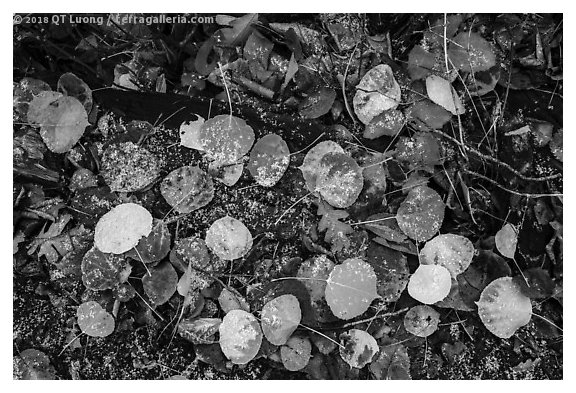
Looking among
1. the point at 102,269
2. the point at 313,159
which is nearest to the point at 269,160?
the point at 313,159

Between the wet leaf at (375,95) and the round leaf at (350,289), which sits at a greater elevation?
the wet leaf at (375,95)

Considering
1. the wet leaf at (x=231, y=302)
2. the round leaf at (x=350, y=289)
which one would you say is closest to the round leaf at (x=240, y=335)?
the wet leaf at (x=231, y=302)

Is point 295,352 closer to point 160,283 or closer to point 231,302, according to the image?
point 231,302

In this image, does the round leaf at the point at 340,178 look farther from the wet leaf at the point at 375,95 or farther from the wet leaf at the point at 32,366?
the wet leaf at the point at 32,366

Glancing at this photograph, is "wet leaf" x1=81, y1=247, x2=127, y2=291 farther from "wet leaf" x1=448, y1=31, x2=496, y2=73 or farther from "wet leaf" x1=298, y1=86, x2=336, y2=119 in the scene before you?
"wet leaf" x1=448, y1=31, x2=496, y2=73

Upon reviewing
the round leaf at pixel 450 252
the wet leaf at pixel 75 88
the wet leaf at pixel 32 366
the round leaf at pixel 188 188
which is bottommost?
the wet leaf at pixel 32 366
